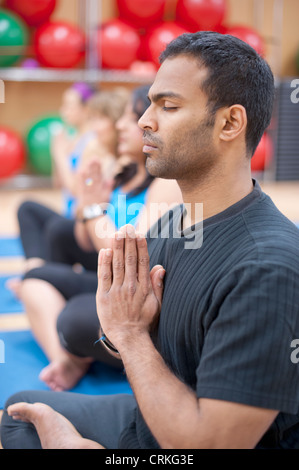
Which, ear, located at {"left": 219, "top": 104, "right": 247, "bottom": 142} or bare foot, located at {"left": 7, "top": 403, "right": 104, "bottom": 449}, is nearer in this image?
ear, located at {"left": 219, "top": 104, "right": 247, "bottom": 142}

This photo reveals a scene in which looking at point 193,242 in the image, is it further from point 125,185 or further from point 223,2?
point 223,2

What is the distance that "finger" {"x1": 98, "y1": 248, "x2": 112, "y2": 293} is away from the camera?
94cm

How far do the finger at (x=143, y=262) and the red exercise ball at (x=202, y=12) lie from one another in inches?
181

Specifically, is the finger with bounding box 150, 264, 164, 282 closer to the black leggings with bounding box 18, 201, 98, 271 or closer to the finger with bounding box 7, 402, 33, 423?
the finger with bounding box 7, 402, 33, 423

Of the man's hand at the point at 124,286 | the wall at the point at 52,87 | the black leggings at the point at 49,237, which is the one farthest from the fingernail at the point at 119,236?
the wall at the point at 52,87

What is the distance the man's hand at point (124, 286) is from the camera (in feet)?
3.07

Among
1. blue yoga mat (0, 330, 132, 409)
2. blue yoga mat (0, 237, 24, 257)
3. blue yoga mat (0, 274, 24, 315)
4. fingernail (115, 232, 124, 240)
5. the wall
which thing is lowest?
blue yoga mat (0, 330, 132, 409)

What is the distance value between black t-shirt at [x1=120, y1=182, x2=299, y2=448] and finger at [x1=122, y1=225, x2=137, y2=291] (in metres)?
0.08

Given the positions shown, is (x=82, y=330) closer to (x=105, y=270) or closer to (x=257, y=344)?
(x=105, y=270)

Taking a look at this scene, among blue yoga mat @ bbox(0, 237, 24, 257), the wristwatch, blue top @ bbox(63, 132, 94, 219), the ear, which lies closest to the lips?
the ear

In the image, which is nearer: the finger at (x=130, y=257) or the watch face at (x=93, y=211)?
the finger at (x=130, y=257)

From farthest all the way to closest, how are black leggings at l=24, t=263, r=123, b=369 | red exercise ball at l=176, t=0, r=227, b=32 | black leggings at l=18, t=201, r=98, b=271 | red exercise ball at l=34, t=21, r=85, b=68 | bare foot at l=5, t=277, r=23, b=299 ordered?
red exercise ball at l=176, t=0, r=227, b=32 < red exercise ball at l=34, t=21, r=85, b=68 < bare foot at l=5, t=277, r=23, b=299 < black leggings at l=18, t=201, r=98, b=271 < black leggings at l=24, t=263, r=123, b=369

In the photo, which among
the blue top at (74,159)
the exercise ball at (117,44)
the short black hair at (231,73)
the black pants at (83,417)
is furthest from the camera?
the exercise ball at (117,44)

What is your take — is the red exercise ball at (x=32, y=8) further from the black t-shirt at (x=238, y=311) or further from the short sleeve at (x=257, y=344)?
the short sleeve at (x=257, y=344)
